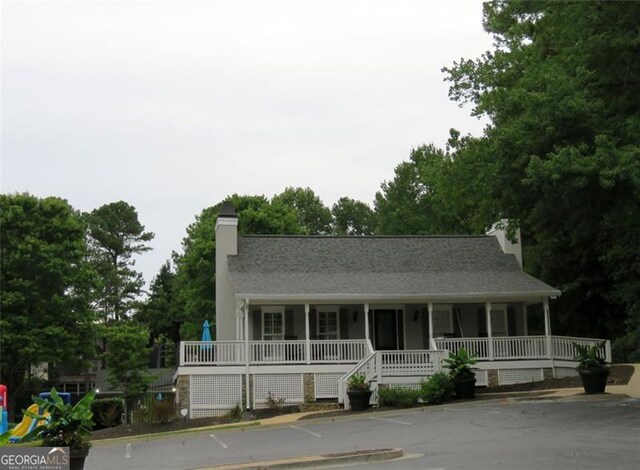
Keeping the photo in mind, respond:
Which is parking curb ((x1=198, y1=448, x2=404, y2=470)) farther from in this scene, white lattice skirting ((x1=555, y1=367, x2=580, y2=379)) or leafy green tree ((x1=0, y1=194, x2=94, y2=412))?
leafy green tree ((x1=0, y1=194, x2=94, y2=412))

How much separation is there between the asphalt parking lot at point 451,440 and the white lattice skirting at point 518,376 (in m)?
4.64

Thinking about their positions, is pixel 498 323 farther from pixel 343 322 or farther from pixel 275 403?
pixel 275 403

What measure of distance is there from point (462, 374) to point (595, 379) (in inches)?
161

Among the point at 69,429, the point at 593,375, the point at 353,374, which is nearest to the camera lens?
the point at 69,429

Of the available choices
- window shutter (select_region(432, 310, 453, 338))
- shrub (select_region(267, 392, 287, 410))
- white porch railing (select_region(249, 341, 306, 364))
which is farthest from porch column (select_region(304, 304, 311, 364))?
window shutter (select_region(432, 310, 453, 338))

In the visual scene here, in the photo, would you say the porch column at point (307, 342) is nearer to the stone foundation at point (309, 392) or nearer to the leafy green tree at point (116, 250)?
the stone foundation at point (309, 392)

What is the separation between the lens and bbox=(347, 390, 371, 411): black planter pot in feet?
82.2

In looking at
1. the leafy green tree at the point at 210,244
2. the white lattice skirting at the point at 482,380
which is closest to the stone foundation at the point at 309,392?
the white lattice skirting at the point at 482,380

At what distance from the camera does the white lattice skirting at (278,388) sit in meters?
27.0

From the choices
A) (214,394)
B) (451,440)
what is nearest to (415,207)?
(214,394)

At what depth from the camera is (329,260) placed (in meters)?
31.8

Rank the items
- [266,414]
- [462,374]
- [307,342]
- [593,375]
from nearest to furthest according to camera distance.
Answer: [593,375] → [462,374] → [266,414] → [307,342]

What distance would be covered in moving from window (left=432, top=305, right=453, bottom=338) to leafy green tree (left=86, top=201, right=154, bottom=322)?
44.7 metres

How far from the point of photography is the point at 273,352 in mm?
27594
